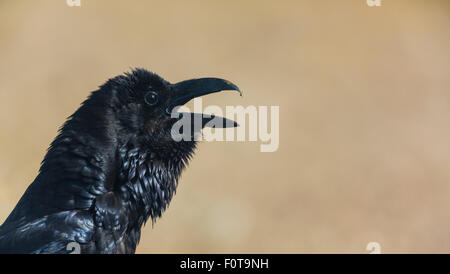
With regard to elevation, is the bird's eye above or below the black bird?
above

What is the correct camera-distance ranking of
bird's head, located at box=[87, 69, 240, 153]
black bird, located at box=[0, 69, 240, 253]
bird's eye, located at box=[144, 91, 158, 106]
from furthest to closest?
bird's eye, located at box=[144, 91, 158, 106] < bird's head, located at box=[87, 69, 240, 153] < black bird, located at box=[0, 69, 240, 253]

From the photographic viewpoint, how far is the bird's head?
11.7 feet

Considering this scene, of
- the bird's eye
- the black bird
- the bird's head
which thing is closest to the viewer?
the black bird

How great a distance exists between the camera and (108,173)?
11.1 ft

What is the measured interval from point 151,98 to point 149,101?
3 cm

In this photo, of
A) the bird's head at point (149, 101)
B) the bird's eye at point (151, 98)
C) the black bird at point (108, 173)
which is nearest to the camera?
the black bird at point (108, 173)

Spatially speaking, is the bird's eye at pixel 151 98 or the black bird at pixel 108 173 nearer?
the black bird at pixel 108 173

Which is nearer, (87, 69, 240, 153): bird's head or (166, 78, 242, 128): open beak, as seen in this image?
(87, 69, 240, 153): bird's head

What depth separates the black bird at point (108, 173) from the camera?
3170mm

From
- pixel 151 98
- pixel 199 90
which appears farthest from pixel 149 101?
pixel 199 90
